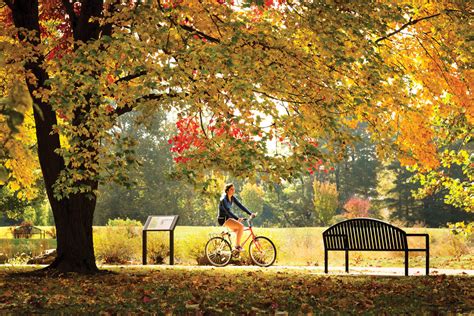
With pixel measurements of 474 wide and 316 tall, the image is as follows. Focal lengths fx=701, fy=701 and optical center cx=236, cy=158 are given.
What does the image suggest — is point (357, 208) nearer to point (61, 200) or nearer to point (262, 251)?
point (262, 251)

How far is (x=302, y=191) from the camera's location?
60.4m

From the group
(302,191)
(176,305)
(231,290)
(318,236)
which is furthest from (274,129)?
(302,191)

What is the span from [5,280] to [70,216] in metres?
1.68

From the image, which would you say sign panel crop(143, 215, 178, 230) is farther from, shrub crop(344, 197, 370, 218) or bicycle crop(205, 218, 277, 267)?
shrub crop(344, 197, 370, 218)

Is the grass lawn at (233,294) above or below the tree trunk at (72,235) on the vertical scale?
below

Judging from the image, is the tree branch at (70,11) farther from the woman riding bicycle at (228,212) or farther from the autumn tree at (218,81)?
the woman riding bicycle at (228,212)

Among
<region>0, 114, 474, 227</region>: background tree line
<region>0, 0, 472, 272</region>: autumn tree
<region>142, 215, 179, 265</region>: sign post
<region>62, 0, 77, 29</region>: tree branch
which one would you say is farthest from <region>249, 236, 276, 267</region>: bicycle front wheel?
<region>0, 114, 474, 227</region>: background tree line

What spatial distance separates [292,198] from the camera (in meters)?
60.7

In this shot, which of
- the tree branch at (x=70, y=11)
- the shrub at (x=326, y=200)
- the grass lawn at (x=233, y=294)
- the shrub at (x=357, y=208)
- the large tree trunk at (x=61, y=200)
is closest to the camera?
the grass lawn at (x=233, y=294)

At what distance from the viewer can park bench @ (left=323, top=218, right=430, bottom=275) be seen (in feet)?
40.7

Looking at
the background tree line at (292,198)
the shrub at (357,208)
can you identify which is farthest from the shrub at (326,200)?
the shrub at (357,208)

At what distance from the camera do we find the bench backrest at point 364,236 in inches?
489

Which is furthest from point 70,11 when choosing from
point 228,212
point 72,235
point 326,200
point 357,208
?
point 357,208

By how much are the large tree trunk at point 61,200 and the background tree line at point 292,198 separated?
91.2 feet
